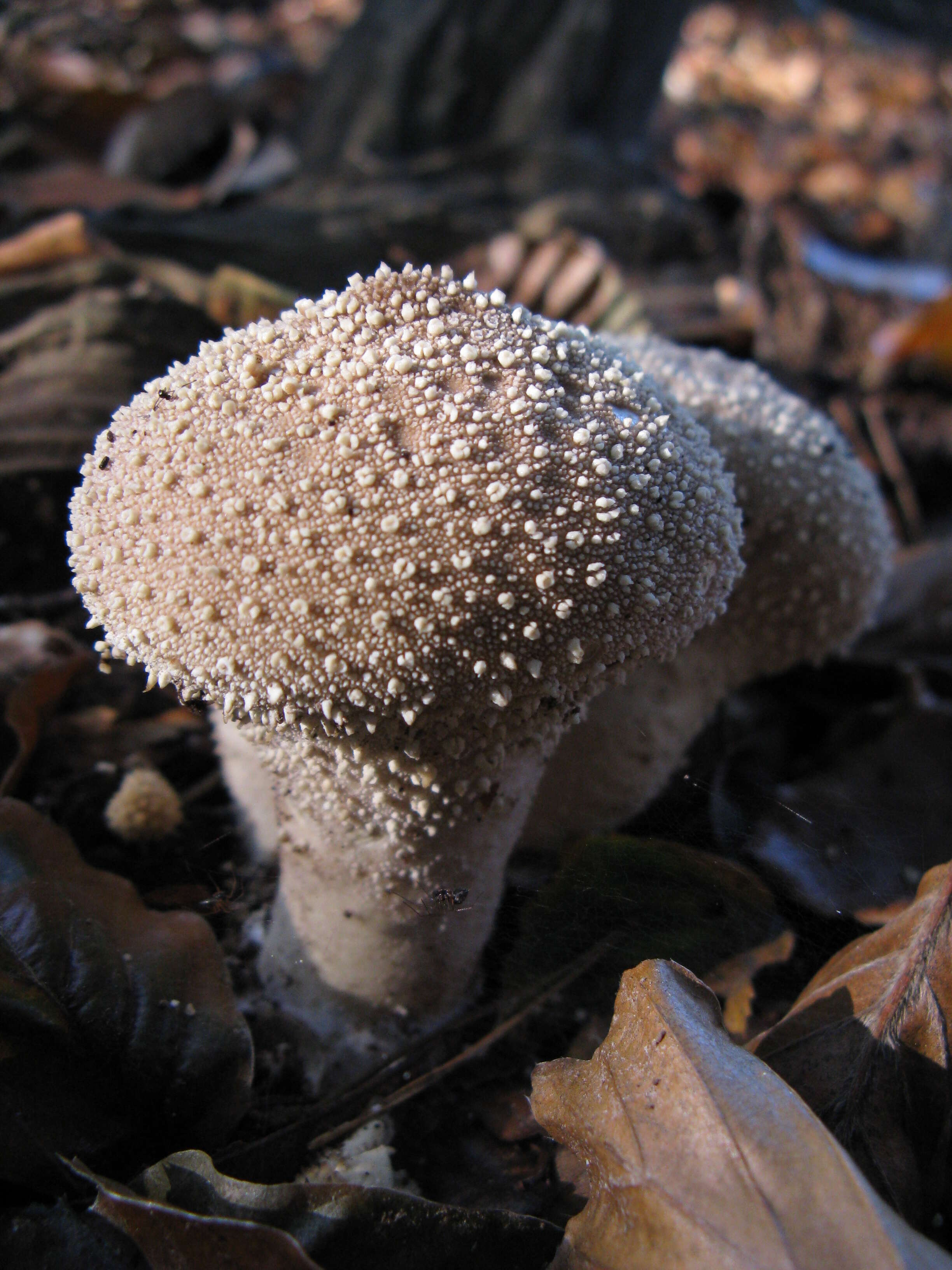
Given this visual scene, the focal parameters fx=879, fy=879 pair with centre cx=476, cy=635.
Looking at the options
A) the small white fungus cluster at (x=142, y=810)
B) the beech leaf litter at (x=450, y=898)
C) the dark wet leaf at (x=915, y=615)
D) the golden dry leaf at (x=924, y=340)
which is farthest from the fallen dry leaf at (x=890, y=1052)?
the golden dry leaf at (x=924, y=340)

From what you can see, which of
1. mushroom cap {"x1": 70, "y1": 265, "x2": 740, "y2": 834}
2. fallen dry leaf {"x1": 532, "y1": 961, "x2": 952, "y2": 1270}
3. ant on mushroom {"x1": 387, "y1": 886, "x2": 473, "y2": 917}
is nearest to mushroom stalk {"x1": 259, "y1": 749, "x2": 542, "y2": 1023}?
ant on mushroom {"x1": 387, "y1": 886, "x2": 473, "y2": 917}

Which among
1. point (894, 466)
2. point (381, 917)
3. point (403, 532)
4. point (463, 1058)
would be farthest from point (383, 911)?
point (894, 466)

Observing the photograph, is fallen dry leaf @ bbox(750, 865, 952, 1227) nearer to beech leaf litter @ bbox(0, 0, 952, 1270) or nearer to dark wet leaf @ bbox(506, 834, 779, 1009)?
beech leaf litter @ bbox(0, 0, 952, 1270)

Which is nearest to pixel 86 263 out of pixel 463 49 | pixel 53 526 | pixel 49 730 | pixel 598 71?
pixel 53 526

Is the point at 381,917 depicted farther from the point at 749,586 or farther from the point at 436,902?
the point at 749,586

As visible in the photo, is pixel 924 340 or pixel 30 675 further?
pixel 924 340
